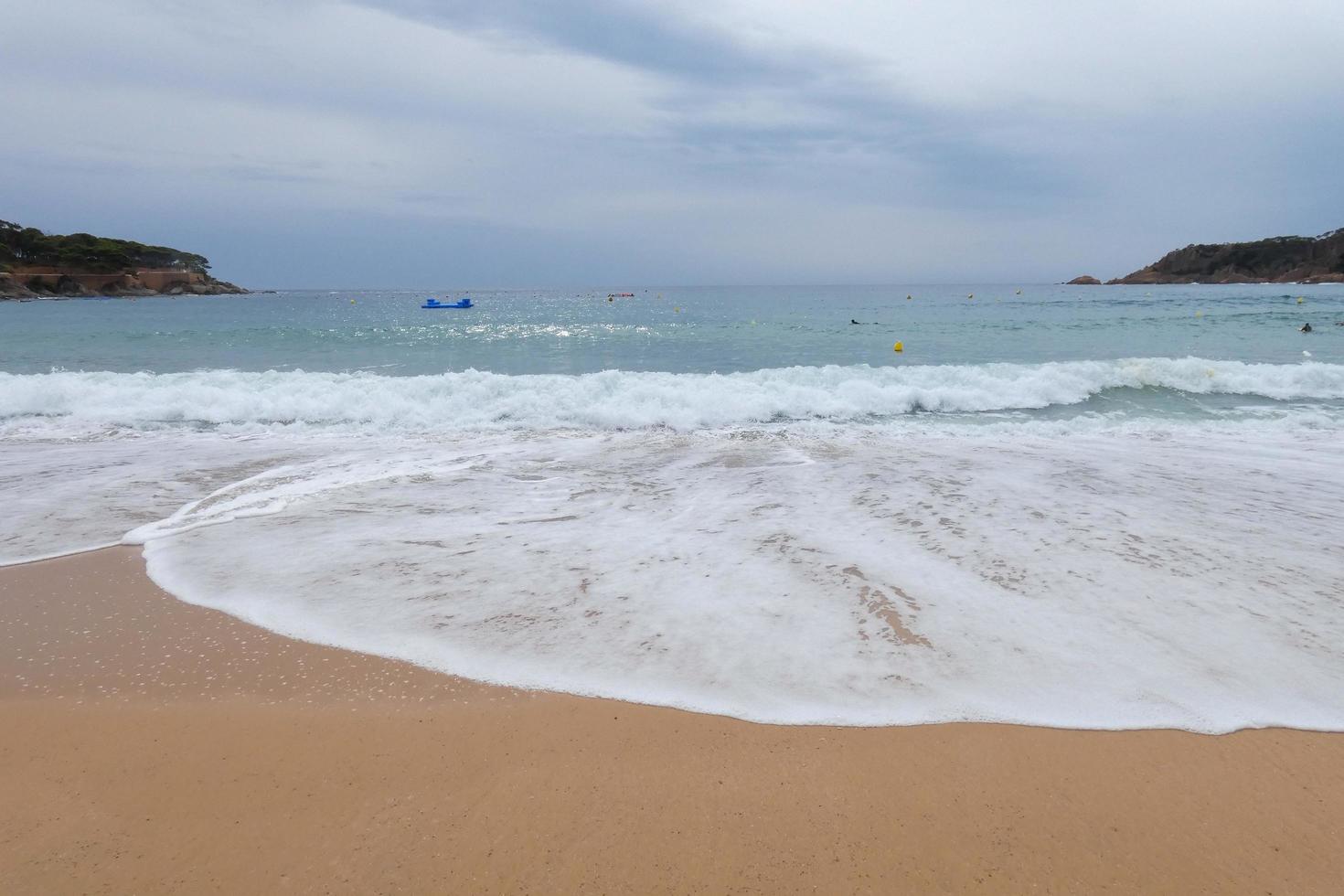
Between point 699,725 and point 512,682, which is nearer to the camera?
point 699,725

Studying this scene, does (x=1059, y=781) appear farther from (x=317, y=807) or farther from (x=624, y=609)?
(x=317, y=807)

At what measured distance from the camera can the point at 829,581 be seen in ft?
14.8

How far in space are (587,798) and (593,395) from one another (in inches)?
408

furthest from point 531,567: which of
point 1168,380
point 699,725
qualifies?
point 1168,380

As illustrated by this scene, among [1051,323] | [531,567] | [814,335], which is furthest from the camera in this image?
[1051,323]

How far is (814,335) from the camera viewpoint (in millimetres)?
28703

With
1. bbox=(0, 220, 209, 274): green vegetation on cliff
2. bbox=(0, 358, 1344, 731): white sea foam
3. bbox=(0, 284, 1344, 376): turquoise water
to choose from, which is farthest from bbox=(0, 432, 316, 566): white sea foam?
bbox=(0, 220, 209, 274): green vegetation on cliff

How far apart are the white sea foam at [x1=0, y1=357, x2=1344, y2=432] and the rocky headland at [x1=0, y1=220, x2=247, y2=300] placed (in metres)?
80.0

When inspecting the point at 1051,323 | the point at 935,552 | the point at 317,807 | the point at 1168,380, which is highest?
the point at 1051,323

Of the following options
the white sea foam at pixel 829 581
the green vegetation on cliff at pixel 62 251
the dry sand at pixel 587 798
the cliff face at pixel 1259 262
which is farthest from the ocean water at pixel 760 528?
the cliff face at pixel 1259 262

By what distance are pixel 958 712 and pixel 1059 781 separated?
1.63 ft

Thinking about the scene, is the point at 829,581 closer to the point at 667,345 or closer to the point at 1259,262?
the point at 667,345

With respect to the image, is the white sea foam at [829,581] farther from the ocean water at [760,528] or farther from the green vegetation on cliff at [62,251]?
the green vegetation on cliff at [62,251]

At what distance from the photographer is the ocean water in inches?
136
